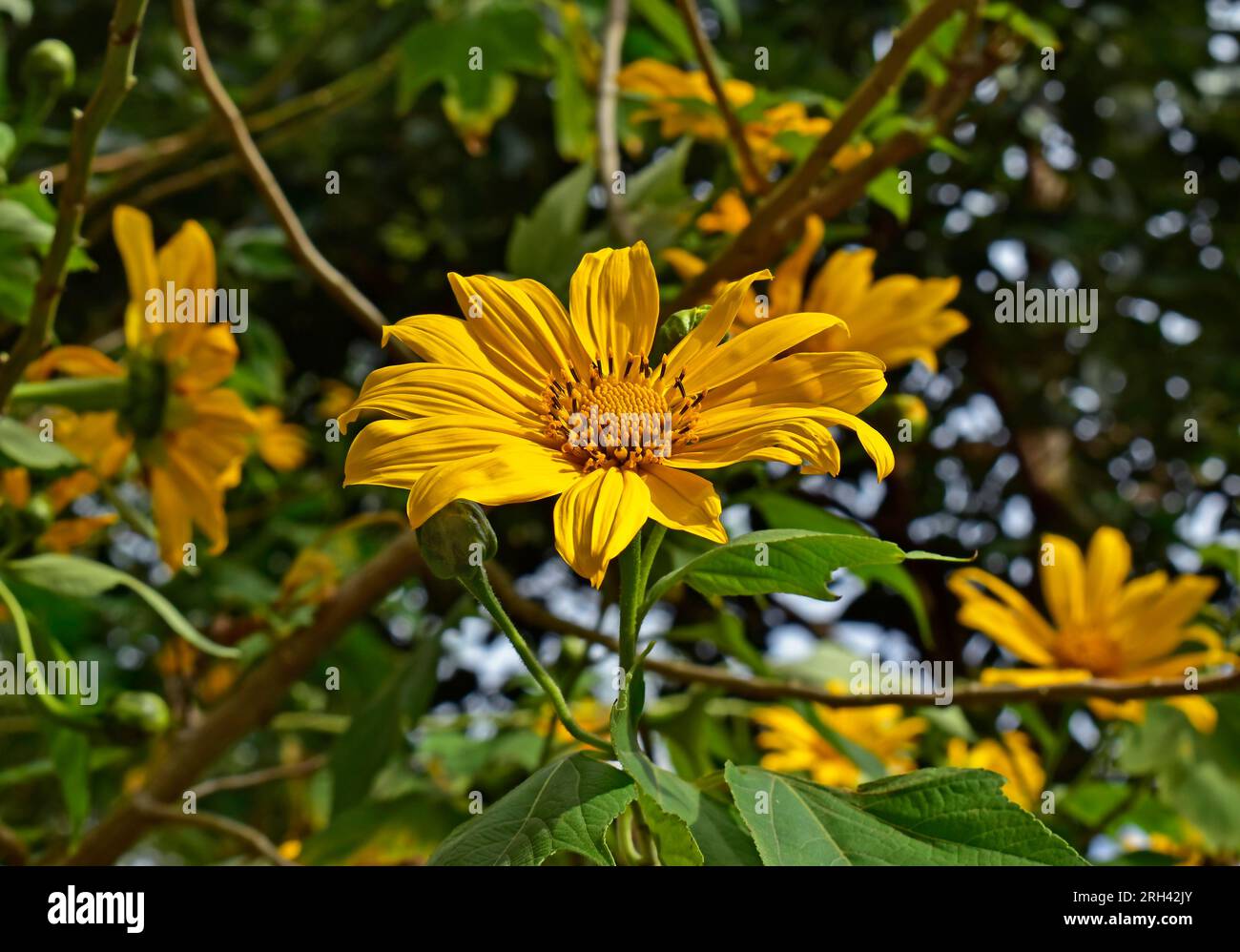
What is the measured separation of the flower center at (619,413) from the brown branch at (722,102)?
A: 14.3 inches

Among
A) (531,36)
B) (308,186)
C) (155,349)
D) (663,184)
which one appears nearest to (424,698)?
(155,349)

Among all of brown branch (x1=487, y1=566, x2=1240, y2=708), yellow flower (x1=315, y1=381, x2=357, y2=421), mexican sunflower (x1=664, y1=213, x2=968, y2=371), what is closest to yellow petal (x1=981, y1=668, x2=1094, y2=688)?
brown branch (x1=487, y1=566, x2=1240, y2=708)

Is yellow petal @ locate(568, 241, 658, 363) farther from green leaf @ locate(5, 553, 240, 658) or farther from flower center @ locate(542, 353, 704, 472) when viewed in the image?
green leaf @ locate(5, 553, 240, 658)

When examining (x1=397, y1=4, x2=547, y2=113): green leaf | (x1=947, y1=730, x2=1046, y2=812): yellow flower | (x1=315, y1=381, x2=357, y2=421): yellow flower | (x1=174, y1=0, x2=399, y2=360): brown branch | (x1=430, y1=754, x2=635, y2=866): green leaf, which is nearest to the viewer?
(x1=430, y1=754, x2=635, y2=866): green leaf

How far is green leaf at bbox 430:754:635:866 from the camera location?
41 centimetres

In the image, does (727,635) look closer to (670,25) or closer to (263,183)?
(263,183)

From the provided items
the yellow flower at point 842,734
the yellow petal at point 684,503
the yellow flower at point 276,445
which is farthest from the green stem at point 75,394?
the yellow flower at point 842,734

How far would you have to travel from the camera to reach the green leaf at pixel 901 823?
0.42 metres

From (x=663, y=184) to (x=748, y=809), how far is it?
60 cm

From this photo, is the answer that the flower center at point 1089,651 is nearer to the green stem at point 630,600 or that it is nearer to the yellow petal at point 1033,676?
the yellow petal at point 1033,676

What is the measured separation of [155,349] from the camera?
0.87 metres

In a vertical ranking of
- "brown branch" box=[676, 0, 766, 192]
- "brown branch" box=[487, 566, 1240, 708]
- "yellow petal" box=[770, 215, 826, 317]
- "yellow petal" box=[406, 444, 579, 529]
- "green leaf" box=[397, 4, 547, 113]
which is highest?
"green leaf" box=[397, 4, 547, 113]
